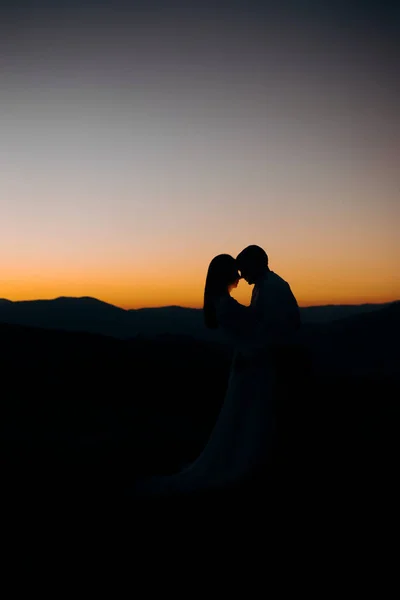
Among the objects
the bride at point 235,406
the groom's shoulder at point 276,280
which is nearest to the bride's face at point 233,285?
the bride at point 235,406

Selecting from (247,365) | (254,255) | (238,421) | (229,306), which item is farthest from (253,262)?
(238,421)

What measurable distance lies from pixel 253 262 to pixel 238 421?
1.77 m

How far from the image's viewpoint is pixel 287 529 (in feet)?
18.6

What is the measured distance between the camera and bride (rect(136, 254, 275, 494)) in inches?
233

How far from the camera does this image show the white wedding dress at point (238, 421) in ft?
19.4

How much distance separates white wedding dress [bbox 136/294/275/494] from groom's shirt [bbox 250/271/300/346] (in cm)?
17

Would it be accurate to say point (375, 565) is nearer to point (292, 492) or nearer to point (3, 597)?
point (292, 492)

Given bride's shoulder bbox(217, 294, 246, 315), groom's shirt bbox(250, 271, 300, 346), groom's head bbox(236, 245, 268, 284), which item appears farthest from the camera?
groom's head bbox(236, 245, 268, 284)

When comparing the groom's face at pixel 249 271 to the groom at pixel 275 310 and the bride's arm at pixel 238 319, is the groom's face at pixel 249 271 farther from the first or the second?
the bride's arm at pixel 238 319

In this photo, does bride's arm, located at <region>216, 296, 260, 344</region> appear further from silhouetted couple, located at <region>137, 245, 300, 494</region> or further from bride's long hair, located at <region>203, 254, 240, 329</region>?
bride's long hair, located at <region>203, 254, 240, 329</region>

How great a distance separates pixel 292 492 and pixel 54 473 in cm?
275

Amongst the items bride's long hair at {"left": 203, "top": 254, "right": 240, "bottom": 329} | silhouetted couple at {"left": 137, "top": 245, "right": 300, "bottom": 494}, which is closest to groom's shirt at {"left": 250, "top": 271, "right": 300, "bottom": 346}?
silhouetted couple at {"left": 137, "top": 245, "right": 300, "bottom": 494}

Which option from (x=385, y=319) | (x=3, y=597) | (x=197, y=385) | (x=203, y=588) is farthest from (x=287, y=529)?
(x=385, y=319)

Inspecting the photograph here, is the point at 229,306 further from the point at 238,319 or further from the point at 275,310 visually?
the point at 275,310
